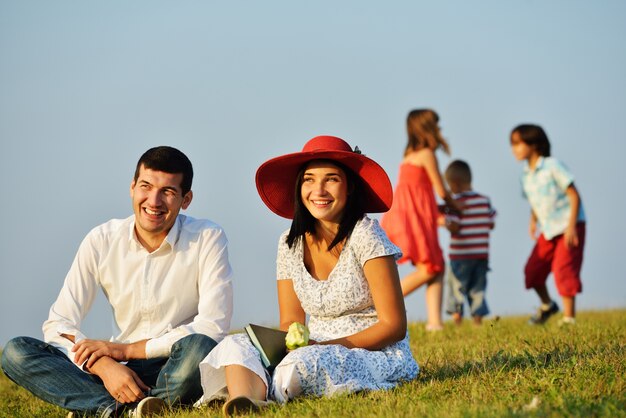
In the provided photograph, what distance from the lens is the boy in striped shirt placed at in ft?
40.9

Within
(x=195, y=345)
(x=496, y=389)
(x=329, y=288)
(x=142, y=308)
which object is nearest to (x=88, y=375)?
(x=142, y=308)

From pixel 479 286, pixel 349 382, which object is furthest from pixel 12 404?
pixel 479 286

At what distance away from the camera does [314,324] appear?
237 inches

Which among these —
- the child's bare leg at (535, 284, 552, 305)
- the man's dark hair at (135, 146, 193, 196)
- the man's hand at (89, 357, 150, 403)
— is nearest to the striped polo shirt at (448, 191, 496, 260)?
the child's bare leg at (535, 284, 552, 305)

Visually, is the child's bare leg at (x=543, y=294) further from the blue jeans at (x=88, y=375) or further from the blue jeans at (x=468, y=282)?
the blue jeans at (x=88, y=375)

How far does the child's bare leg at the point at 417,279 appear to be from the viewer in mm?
11289

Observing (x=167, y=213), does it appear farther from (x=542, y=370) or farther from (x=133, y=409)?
(x=542, y=370)

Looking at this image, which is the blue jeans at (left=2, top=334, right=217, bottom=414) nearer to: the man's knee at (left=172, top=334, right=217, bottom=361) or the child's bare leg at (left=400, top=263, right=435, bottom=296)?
the man's knee at (left=172, top=334, right=217, bottom=361)

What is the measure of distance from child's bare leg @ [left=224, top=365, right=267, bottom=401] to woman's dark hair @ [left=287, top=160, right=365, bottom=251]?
3.58ft

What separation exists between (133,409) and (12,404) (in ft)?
5.66

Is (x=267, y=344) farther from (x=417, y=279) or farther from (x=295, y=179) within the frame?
(x=417, y=279)

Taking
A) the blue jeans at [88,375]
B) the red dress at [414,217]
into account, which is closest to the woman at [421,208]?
the red dress at [414,217]

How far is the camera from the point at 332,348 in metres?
5.42

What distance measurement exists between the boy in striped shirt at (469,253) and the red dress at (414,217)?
90cm
